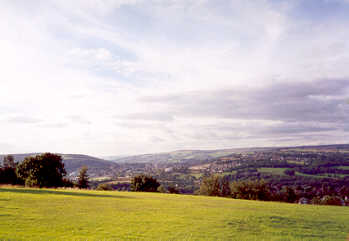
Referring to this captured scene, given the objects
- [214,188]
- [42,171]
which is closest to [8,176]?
[42,171]

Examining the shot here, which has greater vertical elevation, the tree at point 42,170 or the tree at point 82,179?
the tree at point 42,170

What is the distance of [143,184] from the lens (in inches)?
3725

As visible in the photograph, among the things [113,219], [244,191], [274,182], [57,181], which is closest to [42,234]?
[113,219]

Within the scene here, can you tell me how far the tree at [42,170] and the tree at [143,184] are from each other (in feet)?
93.1

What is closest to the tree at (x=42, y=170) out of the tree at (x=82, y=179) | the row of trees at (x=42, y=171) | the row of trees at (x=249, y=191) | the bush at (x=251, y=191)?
the row of trees at (x=42, y=171)

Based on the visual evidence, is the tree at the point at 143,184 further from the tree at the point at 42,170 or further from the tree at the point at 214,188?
the tree at the point at 42,170

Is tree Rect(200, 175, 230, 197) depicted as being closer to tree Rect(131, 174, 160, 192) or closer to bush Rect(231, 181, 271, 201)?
bush Rect(231, 181, 271, 201)

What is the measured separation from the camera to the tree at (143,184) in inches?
3701

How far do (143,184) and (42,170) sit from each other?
120ft

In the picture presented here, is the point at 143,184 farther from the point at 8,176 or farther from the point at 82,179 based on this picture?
the point at 8,176

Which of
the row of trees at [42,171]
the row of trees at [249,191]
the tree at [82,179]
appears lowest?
the row of trees at [249,191]

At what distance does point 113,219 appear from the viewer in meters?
25.0

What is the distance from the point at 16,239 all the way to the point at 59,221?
6.87m

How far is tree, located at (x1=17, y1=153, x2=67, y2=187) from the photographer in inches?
2677
